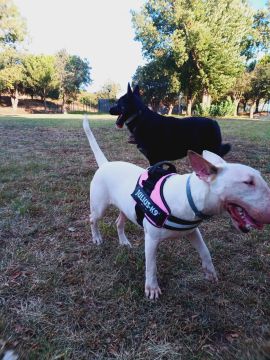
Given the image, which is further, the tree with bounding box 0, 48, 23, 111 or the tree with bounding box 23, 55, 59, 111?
the tree with bounding box 23, 55, 59, 111

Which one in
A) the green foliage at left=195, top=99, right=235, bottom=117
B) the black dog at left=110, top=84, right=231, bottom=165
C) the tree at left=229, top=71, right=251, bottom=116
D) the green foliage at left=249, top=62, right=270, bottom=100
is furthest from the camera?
the tree at left=229, top=71, right=251, bottom=116

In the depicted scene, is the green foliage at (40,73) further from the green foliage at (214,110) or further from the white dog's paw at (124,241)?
the white dog's paw at (124,241)

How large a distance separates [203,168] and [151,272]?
0.90 m

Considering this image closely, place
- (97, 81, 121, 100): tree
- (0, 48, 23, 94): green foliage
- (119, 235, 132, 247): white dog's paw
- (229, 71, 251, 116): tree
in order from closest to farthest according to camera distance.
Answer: (119, 235, 132, 247): white dog's paw → (229, 71, 251, 116): tree → (0, 48, 23, 94): green foliage → (97, 81, 121, 100): tree

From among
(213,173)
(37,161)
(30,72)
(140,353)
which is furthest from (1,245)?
(30,72)

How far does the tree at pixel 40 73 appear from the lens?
37.8 metres

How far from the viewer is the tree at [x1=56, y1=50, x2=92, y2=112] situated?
3900cm

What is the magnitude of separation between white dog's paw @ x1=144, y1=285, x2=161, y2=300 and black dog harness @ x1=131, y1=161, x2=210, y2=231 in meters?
0.47

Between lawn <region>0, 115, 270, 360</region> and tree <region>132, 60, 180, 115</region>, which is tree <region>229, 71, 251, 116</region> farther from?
lawn <region>0, 115, 270, 360</region>

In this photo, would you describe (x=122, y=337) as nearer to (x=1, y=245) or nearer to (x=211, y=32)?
(x=1, y=245)

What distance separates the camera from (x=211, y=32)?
25.0m

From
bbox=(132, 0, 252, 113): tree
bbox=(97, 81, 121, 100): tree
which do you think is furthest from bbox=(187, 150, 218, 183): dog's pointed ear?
bbox=(97, 81, 121, 100): tree

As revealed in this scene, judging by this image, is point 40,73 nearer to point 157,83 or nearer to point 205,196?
point 157,83

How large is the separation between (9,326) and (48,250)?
932 millimetres
